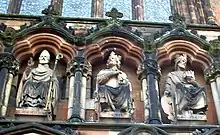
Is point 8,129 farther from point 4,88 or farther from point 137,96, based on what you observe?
point 137,96

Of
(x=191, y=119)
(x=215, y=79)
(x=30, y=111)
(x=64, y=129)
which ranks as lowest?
(x=64, y=129)

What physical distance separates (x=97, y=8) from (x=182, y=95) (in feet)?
11.9

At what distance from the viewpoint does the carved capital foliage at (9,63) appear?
890 cm

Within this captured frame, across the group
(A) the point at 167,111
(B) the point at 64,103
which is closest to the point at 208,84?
(A) the point at 167,111

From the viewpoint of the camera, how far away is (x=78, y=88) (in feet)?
28.5

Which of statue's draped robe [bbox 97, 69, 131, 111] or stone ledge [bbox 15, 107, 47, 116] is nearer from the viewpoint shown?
stone ledge [bbox 15, 107, 47, 116]

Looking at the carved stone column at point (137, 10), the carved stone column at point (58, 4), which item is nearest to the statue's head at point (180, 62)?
the carved stone column at point (137, 10)

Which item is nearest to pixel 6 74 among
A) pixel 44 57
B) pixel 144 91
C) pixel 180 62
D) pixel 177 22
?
pixel 44 57

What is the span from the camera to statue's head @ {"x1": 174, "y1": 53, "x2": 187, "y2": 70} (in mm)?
9406

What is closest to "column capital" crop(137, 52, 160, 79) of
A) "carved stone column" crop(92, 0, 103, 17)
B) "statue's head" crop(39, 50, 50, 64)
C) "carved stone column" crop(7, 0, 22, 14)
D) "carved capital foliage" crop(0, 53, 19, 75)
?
"statue's head" crop(39, 50, 50, 64)

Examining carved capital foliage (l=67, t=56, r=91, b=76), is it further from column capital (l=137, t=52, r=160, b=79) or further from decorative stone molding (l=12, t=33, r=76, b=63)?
column capital (l=137, t=52, r=160, b=79)

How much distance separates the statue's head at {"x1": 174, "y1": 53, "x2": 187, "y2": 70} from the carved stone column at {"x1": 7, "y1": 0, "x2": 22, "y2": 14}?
3.70m

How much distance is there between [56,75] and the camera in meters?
9.18

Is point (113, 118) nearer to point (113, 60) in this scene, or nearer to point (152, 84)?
point (152, 84)
